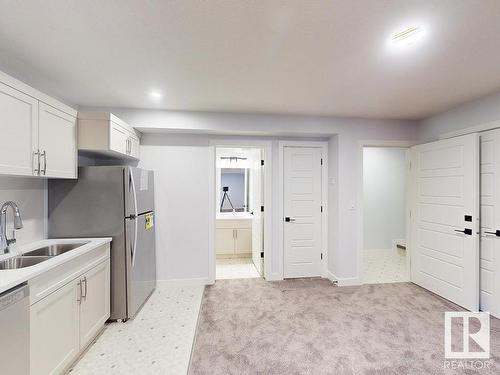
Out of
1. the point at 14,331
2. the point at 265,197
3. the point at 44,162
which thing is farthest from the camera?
the point at 265,197

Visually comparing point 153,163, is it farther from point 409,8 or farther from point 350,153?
point 409,8

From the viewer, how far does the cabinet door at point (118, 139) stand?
247cm

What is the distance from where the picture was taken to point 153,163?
11.2 ft

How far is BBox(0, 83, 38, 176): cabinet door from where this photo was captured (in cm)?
159

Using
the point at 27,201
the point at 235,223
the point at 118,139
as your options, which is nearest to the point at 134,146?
the point at 118,139

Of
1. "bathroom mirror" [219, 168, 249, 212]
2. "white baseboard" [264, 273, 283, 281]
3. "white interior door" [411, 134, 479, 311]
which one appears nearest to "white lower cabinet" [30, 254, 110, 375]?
"white baseboard" [264, 273, 283, 281]

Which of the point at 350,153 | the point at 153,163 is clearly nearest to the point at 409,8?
the point at 350,153

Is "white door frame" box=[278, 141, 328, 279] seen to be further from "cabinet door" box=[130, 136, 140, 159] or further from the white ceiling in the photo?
"cabinet door" box=[130, 136, 140, 159]

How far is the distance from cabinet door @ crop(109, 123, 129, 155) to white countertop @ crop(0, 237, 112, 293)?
3.12 feet

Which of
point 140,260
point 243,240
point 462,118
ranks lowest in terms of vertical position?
point 243,240

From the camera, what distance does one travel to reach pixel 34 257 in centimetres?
189

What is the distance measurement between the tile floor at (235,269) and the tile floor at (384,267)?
1790 mm

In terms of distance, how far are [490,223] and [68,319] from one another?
4167 millimetres

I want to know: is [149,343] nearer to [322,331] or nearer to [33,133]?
[322,331]
